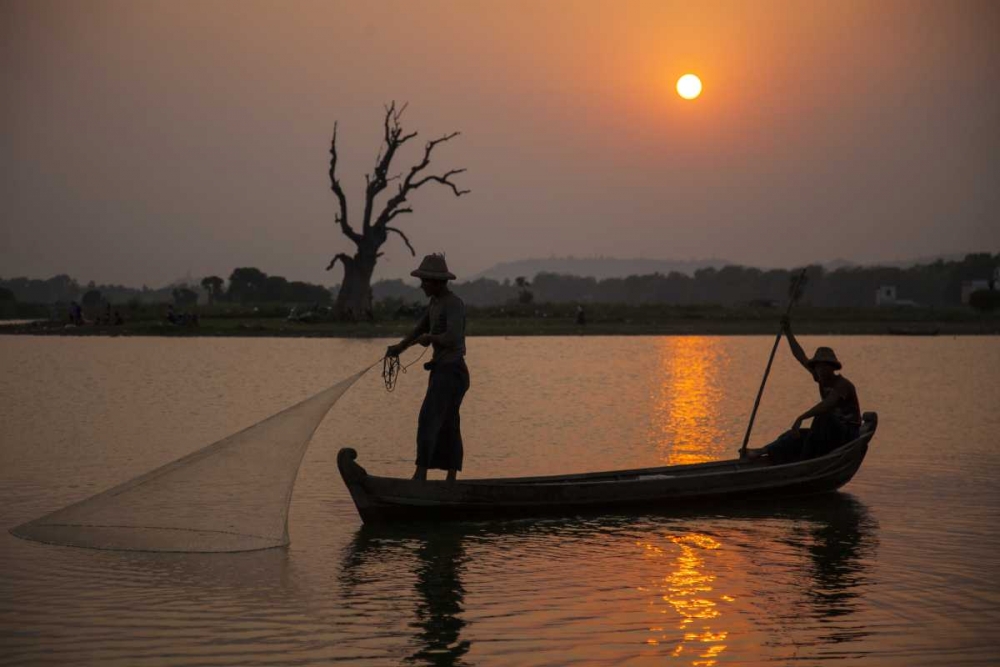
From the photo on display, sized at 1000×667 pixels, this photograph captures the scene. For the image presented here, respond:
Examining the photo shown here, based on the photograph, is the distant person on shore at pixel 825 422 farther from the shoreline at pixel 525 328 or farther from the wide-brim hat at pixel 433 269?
the shoreline at pixel 525 328

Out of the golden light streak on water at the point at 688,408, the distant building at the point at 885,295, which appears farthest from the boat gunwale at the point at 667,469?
the distant building at the point at 885,295

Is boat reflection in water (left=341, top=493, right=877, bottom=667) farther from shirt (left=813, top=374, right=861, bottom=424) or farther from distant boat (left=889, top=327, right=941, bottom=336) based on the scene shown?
distant boat (left=889, top=327, right=941, bottom=336)

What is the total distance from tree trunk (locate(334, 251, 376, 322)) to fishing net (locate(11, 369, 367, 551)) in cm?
5409

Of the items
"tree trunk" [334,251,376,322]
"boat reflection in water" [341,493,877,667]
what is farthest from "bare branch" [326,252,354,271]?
"boat reflection in water" [341,493,877,667]

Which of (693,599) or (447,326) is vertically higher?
(447,326)

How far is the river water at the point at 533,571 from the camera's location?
8.05 meters

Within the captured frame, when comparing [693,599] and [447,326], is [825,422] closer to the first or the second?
[447,326]

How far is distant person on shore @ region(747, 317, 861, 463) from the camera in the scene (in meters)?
13.9

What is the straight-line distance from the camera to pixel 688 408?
27531mm

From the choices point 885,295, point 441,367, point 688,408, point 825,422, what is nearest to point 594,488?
point 441,367

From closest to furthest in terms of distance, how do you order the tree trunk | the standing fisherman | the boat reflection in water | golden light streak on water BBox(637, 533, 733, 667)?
golden light streak on water BBox(637, 533, 733, 667) < the boat reflection in water < the standing fisherman < the tree trunk

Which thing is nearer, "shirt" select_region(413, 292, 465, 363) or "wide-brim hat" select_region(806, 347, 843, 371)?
"shirt" select_region(413, 292, 465, 363)

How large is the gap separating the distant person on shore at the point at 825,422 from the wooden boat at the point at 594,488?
0.21 metres

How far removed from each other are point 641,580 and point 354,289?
56.2 m
